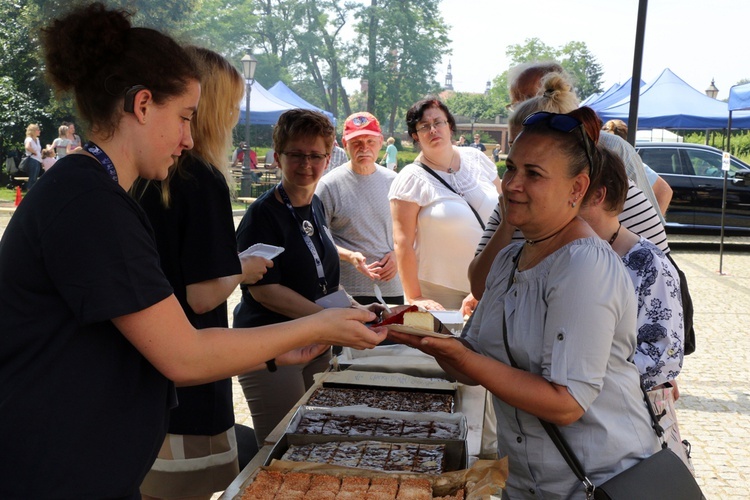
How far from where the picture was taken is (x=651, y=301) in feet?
7.93

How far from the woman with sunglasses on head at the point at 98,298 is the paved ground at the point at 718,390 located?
12.3 feet

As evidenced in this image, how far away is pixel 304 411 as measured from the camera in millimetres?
2828

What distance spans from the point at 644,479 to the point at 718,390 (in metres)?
4.82

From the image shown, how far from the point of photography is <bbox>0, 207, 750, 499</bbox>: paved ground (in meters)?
4.62

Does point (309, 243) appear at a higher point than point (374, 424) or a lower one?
higher

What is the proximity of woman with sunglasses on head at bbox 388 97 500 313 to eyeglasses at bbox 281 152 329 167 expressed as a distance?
929 millimetres

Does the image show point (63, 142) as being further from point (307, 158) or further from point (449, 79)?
point (449, 79)

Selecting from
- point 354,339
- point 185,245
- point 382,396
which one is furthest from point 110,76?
point 382,396

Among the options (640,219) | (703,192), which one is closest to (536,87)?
(640,219)

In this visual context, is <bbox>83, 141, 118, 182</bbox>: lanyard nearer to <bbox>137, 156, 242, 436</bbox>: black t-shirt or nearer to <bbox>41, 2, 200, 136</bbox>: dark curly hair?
<bbox>41, 2, 200, 136</bbox>: dark curly hair

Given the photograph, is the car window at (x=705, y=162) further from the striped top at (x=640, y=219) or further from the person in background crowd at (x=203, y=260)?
the person in background crowd at (x=203, y=260)

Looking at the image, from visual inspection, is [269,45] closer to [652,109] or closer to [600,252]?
[652,109]

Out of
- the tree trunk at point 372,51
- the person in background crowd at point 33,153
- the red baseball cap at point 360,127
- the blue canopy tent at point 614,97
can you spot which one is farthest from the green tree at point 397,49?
the red baseball cap at point 360,127

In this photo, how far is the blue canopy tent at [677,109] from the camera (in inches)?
572
